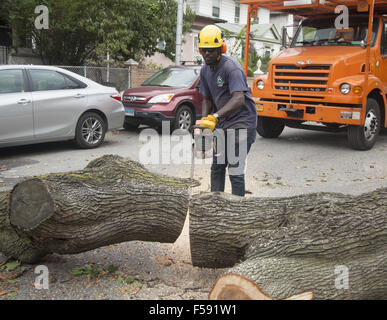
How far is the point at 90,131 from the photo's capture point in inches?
367

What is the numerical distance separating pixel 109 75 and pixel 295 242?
1590 centimetres

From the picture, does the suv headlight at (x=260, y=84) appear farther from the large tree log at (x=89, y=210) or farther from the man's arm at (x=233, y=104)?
the large tree log at (x=89, y=210)

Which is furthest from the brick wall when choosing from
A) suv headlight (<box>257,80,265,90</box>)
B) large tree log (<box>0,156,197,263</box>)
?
large tree log (<box>0,156,197,263</box>)

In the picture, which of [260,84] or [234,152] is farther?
[260,84]

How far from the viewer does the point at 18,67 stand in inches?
322

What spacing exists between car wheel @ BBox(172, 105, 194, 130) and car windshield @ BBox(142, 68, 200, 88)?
0.64 metres

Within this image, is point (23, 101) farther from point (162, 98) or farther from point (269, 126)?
point (269, 126)

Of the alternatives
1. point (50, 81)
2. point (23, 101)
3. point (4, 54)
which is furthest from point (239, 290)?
point (4, 54)

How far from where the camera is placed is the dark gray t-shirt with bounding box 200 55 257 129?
4.67 metres

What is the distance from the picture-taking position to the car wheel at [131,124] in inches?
446

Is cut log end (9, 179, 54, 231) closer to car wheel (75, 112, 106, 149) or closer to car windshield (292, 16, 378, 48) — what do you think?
car wheel (75, 112, 106, 149)
